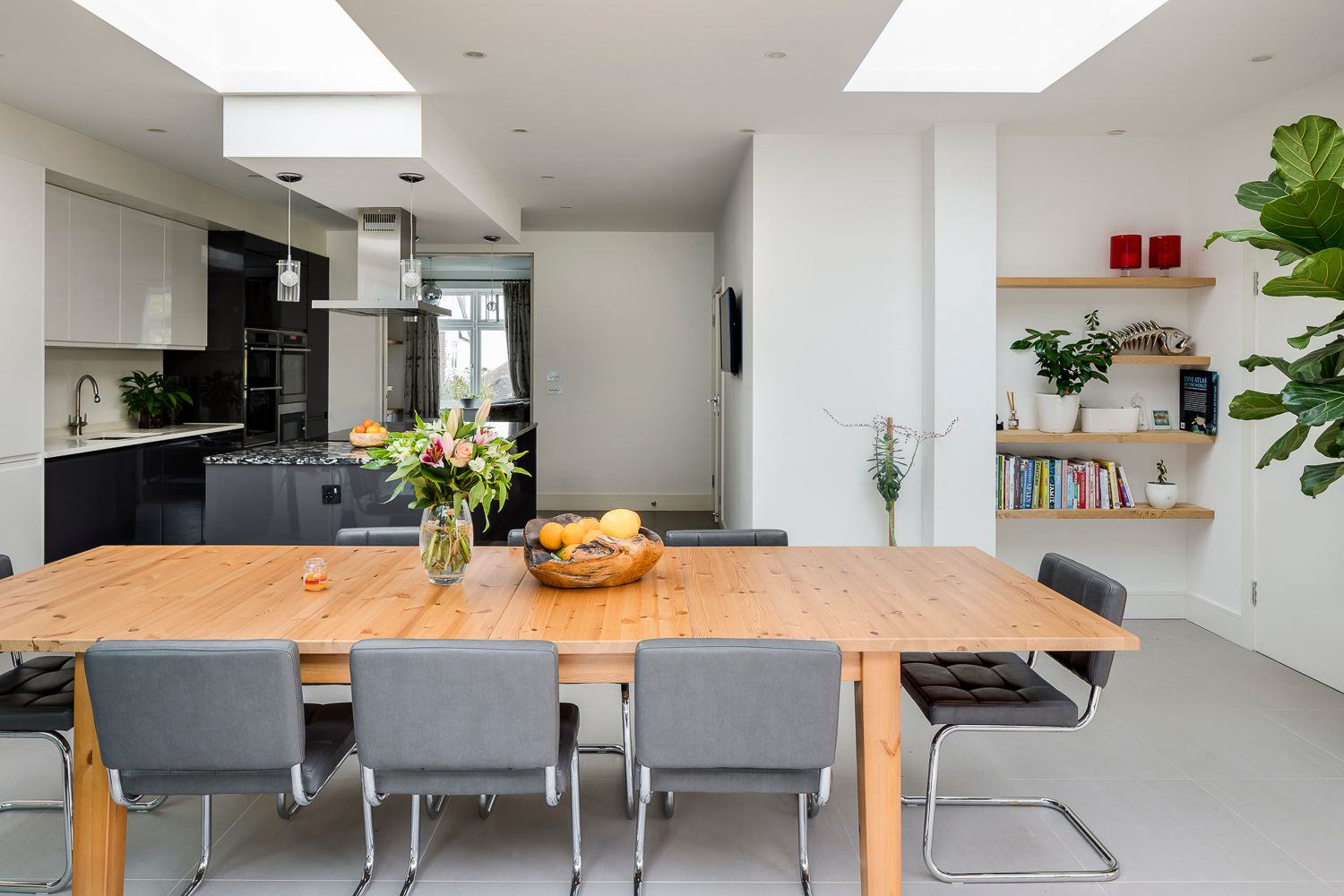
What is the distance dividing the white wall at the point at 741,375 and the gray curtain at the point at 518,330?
8.62 ft

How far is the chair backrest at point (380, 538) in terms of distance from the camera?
3.30m

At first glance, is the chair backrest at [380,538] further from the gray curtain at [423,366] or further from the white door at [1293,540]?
the gray curtain at [423,366]

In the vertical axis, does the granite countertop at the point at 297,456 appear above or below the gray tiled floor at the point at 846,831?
above

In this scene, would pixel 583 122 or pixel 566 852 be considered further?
pixel 583 122

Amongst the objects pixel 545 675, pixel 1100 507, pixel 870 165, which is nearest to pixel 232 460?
pixel 545 675

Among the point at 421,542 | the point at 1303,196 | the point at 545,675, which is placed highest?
the point at 1303,196

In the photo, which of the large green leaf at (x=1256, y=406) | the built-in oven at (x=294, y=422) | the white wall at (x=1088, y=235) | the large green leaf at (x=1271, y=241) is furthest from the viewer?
the built-in oven at (x=294, y=422)

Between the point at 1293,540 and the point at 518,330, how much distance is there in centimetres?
686

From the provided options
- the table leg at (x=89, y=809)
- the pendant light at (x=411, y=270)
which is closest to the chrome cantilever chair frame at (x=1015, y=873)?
the table leg at (x=89, y=809)

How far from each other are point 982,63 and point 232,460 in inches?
164

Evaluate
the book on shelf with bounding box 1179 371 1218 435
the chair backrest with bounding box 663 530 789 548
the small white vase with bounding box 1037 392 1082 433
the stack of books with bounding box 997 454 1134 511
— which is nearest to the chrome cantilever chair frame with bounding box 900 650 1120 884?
the chair backrest with bounding box 663 530 789 548

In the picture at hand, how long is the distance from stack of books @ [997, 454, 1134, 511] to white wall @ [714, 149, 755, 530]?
1.41m

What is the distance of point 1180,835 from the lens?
8.59ft

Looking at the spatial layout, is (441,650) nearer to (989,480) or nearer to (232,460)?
(232,460)
